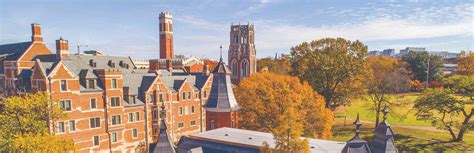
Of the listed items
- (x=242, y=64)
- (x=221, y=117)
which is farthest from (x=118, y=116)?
(x=242, y=64)

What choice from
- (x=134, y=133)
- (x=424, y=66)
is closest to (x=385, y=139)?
(x=134, y=133)

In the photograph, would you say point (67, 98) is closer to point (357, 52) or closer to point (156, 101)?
point (156, 101)

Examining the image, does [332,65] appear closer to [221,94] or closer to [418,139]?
[418,139]

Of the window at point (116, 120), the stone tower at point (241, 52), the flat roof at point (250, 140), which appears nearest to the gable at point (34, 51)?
the window at point (116, 120)

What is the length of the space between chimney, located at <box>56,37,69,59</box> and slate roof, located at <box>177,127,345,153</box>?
26.2m

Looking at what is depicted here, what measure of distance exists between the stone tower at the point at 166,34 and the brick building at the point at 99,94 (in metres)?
26.6

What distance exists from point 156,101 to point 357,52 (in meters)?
33.4

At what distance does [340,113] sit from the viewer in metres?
68.6

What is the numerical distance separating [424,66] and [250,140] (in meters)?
96.6

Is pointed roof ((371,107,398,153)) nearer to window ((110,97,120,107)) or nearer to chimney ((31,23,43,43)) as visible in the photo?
window ((110,97,120,107))

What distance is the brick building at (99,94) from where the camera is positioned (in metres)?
35.8

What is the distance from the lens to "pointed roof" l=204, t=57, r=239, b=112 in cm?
3009

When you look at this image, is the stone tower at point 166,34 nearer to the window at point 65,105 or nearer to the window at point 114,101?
the window at point 114,101

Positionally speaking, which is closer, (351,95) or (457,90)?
(457,90)
